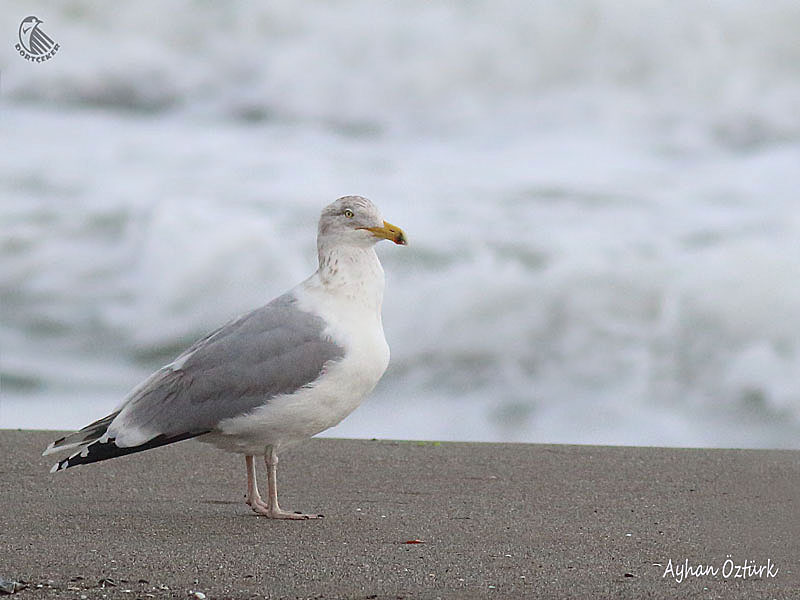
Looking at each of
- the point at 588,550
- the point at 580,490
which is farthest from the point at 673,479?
the point at 588,550

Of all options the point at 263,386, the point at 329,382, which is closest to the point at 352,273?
the point at 329,382

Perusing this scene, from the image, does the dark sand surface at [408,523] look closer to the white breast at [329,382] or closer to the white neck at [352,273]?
the white breast at [329,382]

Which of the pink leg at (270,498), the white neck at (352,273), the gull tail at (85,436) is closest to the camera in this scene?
the pink leg at (270,498)

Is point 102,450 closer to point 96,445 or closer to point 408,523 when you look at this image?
point 96,445

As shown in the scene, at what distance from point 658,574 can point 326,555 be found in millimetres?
1069

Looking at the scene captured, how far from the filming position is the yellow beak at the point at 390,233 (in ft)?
16.1

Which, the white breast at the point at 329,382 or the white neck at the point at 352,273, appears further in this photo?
the white neck at the point at 352,273

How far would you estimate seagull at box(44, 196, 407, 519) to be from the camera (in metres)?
4.59

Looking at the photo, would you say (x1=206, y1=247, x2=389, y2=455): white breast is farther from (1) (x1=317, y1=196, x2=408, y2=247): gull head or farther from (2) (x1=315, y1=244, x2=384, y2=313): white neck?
(1) (x1=317, y1=196, x2=408, y2=247): gull head

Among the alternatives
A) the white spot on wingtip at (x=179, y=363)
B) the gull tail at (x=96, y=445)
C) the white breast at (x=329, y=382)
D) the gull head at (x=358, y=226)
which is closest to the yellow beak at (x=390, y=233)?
the gull head at (x=358, y=226)

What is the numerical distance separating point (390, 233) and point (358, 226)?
143 mm

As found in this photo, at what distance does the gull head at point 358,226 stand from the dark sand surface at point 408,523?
1.15 meters

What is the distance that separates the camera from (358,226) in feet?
16.1

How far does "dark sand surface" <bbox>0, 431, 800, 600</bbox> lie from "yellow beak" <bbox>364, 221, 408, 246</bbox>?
115 centimetres
